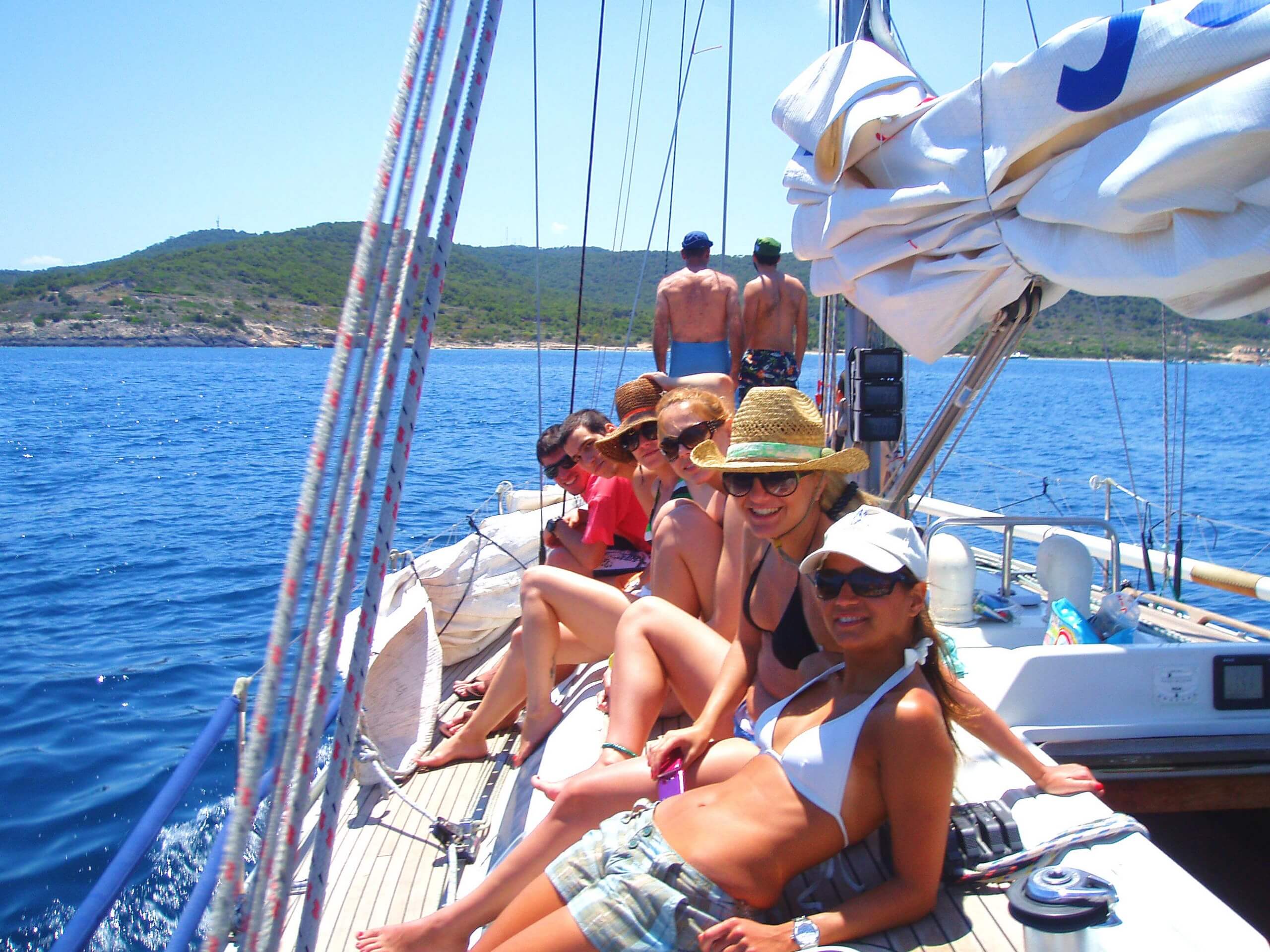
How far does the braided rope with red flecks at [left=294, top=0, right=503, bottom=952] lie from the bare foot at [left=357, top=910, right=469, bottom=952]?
90cm

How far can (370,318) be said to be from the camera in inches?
53.2

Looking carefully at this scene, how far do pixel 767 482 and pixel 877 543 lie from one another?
498 millimetres

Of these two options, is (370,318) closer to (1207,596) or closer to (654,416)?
(654,416)

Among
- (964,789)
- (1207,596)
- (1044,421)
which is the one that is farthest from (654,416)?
(1044,421)

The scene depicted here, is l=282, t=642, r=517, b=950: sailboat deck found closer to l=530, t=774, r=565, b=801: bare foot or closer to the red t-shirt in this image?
l=530, t=774, r=565, b=801: bare foot

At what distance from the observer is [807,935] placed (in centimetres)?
168

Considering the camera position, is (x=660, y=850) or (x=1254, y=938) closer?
(x=1254, y=938)

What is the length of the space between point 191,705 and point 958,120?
6509mm

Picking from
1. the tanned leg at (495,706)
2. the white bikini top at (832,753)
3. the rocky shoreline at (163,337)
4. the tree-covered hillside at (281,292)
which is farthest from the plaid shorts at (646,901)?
the rocky shoreline at (163,337)

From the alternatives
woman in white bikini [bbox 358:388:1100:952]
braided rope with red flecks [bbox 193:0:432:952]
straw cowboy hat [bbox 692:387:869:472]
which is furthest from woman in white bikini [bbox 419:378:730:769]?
braided rope with red flecks [bbox 193:0:432:952]

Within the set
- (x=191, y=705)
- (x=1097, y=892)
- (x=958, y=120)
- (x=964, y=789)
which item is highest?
(x=958, y=120)

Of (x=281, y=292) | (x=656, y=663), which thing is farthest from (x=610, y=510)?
(x=281, y=292)

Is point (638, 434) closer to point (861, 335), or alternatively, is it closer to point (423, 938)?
point (861, 335)

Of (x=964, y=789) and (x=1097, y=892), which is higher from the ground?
(x=1097, y=892)
